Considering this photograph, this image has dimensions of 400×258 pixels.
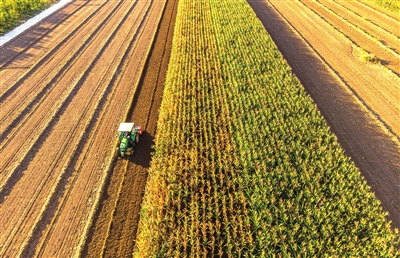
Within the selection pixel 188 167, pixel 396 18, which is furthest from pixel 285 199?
pixel 396 18

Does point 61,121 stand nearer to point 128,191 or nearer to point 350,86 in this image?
point 128,191

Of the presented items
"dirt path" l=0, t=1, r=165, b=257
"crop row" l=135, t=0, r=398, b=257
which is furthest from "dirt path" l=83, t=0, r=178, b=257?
"crop row" l=135, t=0, r=398, b=257

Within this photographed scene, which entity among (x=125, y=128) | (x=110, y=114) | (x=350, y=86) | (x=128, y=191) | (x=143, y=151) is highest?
(x=350, y=86)

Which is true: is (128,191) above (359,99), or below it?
below

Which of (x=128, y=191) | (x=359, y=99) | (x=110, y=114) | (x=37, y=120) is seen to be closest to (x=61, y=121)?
(x=37, y=120)

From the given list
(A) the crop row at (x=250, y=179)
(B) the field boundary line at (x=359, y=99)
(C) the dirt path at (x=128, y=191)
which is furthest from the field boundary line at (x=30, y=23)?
(B) the field boundary line at (x=359, y=99)

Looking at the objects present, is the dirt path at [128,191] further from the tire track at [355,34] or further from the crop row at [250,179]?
the tire track at [355,34]

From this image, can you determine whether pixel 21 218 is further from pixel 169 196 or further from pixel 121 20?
pixel 121 20
